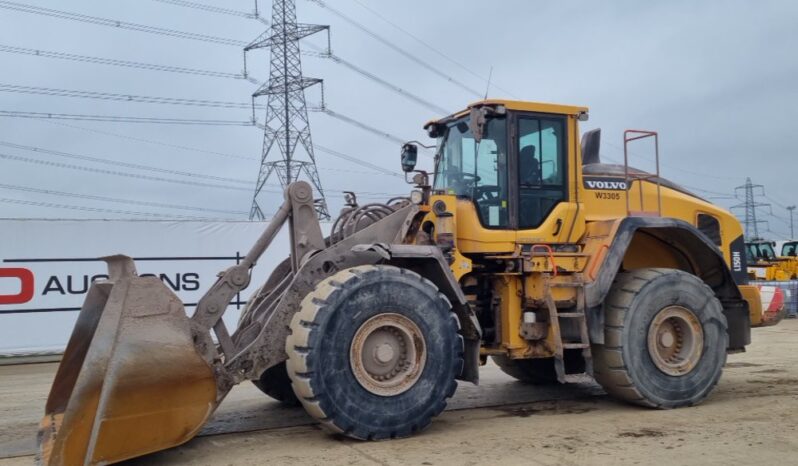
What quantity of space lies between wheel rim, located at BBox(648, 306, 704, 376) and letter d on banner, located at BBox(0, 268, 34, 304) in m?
11.2

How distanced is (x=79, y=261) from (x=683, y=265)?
35.6ft

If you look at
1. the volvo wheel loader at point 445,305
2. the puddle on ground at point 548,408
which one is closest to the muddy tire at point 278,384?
the volvo wheel loader at point 445,305

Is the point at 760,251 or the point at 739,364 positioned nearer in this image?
the point at 739,364

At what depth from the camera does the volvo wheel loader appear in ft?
17.9

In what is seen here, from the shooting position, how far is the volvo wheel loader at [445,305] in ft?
17.9

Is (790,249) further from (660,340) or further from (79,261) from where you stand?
(79,261)

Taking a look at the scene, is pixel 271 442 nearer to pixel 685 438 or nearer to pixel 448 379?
pixel 448 379

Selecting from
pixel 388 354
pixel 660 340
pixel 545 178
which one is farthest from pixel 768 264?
pixel 388 354

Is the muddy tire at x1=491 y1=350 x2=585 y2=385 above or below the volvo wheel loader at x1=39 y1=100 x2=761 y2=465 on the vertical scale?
below

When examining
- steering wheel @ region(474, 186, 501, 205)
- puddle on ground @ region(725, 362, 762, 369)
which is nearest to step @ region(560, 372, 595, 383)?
puddle on ground @ region(725, 362, 762, 369)

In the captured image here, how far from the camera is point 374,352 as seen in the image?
20.3 ft

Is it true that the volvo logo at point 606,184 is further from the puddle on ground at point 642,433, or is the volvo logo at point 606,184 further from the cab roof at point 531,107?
the puddle on ground at point 642,433

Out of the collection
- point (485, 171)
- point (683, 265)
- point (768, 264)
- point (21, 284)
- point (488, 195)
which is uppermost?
point (485, 171)

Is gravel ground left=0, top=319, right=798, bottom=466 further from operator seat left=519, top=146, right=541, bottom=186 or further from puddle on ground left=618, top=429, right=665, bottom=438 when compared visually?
operator seat left=519, top=146, right=541, bottom=186
